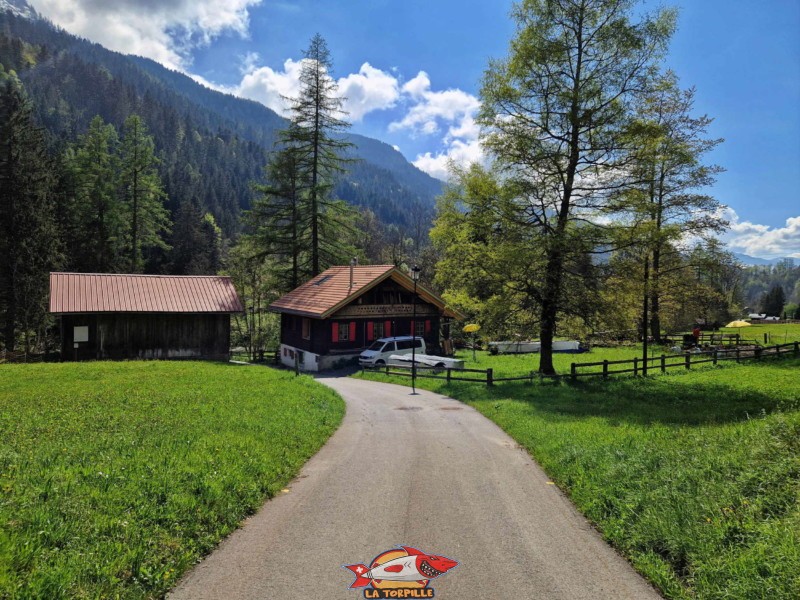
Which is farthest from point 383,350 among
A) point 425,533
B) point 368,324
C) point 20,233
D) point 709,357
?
point 20,233

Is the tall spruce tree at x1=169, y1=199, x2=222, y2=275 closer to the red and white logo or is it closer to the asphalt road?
the asphalt road

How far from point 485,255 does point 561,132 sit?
610 cm

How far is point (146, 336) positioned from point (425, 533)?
28.2 m

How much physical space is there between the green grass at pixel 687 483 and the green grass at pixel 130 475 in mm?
5402

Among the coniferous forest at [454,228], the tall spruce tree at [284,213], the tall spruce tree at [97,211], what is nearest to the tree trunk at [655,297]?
the coniferous forest at [454,228]

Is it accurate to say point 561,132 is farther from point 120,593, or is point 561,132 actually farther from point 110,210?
point 110,210

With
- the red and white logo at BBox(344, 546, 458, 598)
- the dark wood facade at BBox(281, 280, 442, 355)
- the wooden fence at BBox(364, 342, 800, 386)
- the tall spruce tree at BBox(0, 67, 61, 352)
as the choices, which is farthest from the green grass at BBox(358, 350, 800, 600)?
the tall spruce tree at BBox(0, 67, 61, 352)

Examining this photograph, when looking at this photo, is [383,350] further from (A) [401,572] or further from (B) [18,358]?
(A) [401,572]

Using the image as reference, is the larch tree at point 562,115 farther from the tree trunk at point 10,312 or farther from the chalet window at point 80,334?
the tree trunk at point 10,312

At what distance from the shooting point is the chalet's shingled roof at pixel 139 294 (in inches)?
1090

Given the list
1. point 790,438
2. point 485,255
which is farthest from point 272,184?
point 790,438

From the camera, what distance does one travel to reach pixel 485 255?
19438 mm

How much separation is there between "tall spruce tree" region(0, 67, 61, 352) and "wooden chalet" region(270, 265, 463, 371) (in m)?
19.4

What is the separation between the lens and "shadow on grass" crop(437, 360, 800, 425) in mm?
13629
